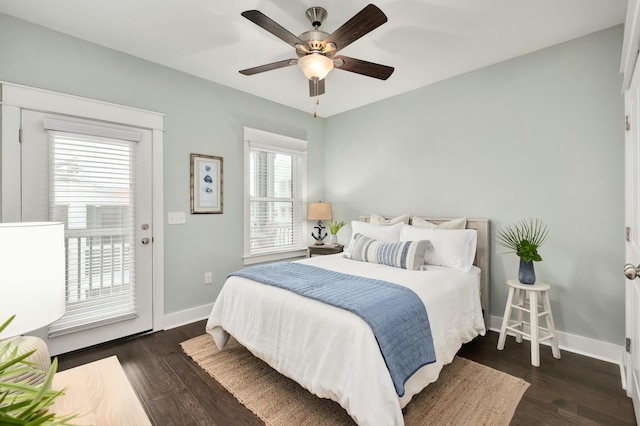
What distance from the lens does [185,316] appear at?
10.6 feet

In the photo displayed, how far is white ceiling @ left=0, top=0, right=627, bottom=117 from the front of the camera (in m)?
2.15

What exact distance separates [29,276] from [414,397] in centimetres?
206

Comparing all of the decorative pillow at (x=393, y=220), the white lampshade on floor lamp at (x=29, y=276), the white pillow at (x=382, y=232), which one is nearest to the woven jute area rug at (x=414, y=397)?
the white pillow at (x=382, y=232)

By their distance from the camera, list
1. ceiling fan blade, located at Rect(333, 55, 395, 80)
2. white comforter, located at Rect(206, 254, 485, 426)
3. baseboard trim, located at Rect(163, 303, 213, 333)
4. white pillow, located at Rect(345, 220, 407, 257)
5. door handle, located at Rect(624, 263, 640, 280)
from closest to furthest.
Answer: door handle, located at Rect(624, 263, 640, 280) < white comforter, located at Rect(206, 254, 485, 426) < ceiling fan blade, located at Rect(333, 55, 395, 80) < baseboard trim, located at Rect(163, 303, 213, 333) < white pillow, located at Rect(345, 220, 407, 257)

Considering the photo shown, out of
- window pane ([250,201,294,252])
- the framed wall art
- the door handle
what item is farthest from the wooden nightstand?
the door handle

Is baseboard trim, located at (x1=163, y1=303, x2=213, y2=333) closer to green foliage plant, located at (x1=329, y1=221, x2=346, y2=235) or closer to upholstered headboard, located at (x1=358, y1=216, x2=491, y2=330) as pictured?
green foliage plant, located at (x1=329, y1=221, x2=346, y2=235)

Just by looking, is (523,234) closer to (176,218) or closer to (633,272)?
(633,272)

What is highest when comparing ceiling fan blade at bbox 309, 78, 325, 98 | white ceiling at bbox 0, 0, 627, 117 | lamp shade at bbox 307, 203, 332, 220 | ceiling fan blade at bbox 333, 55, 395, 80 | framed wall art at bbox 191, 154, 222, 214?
white ceiling at bbox 0, 0, 627, 117

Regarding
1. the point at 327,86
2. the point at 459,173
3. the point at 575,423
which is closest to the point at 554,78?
the point at 459,173

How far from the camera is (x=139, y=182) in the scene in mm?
2900

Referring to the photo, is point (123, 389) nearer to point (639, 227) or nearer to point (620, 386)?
point (639, 227)

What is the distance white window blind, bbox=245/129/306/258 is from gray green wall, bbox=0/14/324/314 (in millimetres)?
161

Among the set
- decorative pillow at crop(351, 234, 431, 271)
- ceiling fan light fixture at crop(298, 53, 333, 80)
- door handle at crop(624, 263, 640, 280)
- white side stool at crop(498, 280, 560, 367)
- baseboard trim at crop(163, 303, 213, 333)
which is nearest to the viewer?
door handle at crop(624, 263, 640, 280)

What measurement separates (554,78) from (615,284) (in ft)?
5.89
